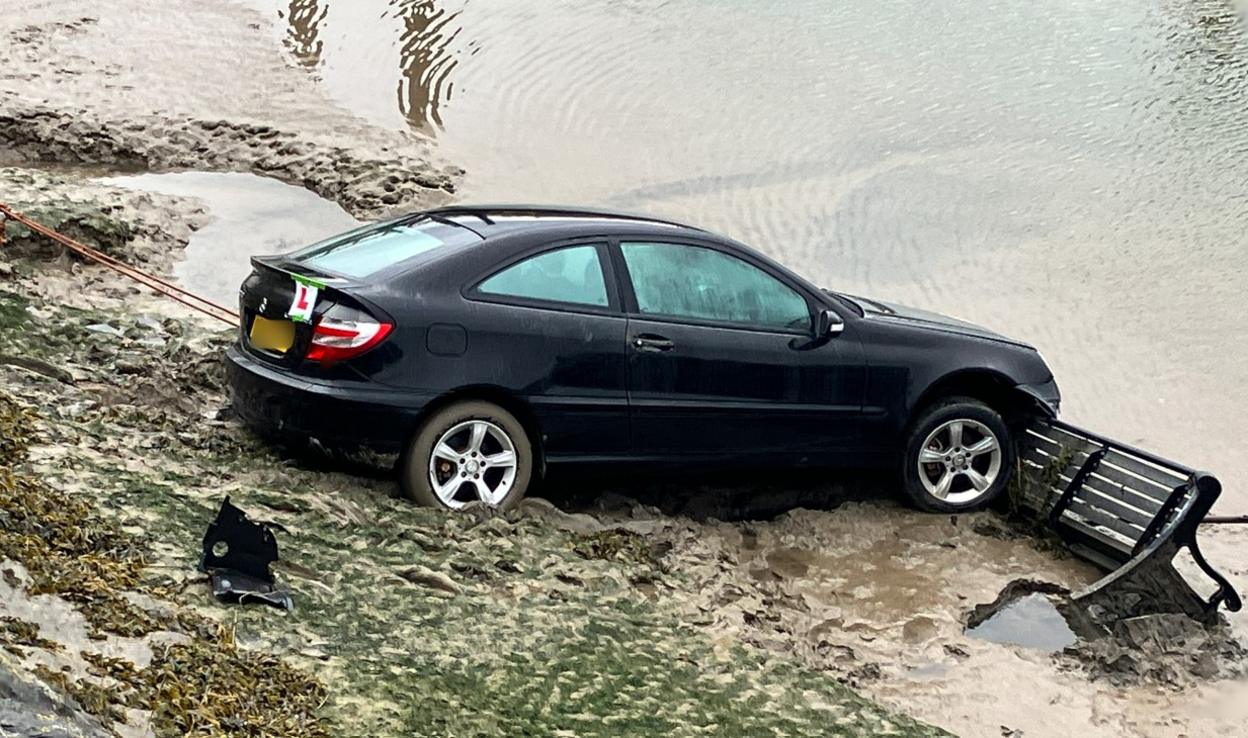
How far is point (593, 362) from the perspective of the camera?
7.61 m

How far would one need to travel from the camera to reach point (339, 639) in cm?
553

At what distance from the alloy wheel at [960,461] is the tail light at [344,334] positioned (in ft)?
10.4

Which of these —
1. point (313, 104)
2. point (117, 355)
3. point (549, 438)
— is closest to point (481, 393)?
point (549, 438)

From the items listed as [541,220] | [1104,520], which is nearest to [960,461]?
[1104,520]

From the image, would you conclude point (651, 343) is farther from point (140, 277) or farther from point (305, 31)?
point (305, 31)

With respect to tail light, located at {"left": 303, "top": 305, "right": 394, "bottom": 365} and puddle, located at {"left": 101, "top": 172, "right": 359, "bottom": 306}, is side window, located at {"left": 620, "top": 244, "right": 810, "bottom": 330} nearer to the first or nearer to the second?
tail light, located at {"left": 303, "top": 305, "right": 394, "bottom": 365}

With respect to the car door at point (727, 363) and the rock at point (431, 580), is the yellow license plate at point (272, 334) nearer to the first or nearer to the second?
the rock at point (431, 580)

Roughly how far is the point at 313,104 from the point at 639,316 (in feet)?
33.6

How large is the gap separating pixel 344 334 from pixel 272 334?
47 cm

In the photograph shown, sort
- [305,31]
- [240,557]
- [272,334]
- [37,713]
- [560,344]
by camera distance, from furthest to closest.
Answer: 1. [305,31]
2. [560,344]
3. [272,334]
4. [240,557]
5. [37,713]

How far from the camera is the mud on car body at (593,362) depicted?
718cm

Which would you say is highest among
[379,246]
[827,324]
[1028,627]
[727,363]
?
[827,324]

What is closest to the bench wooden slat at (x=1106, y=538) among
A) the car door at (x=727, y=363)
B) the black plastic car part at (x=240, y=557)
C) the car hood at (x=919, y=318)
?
the car hood at (x=919, y=318)

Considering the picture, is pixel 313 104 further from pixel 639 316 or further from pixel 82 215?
pixel 639 316
